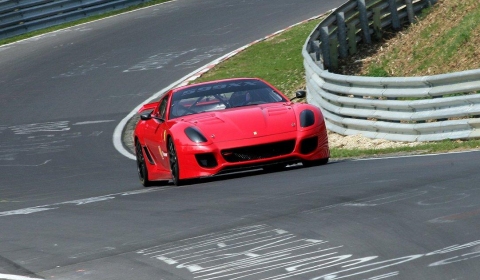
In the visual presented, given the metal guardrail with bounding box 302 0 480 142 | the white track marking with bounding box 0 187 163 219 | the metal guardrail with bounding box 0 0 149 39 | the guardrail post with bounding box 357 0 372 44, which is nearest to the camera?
the white track marking with bounding box 0 187 163 219

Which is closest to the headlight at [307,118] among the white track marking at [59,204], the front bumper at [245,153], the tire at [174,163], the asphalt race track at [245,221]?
the front bumper at [245,153]

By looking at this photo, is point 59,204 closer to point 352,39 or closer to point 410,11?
point 352,39

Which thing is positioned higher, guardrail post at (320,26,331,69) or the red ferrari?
the red ferrari

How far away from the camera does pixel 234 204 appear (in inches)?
351

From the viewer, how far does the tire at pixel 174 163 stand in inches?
462

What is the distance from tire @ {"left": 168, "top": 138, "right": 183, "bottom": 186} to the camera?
1174 centimetres

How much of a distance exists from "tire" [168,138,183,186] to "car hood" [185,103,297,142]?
362 millimetres

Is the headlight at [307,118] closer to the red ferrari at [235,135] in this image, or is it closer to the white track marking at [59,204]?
the red ferrari at [235,135]

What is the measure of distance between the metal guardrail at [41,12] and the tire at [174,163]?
2278 centimetres

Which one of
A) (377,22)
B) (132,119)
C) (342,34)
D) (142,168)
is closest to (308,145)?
(142,168)

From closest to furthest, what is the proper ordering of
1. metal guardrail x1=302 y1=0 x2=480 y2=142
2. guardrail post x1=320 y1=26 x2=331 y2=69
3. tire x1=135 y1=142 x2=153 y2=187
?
tire x1=135 y1=142 x2=153 y2=187
metal guardrail x1=302 y1=0 x2=480 y2=142
guardrail post x1=320 y1=26 x2=331 y2=69

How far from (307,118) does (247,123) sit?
0.68 m

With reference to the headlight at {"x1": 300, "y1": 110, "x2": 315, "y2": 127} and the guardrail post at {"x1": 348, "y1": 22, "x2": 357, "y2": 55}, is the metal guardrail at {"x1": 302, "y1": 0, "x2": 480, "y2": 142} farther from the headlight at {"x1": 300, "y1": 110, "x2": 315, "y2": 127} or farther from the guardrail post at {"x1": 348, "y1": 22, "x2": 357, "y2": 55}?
the headlight at {"x1": 300, "y1": 110, "x2": 315, "y2": 127}

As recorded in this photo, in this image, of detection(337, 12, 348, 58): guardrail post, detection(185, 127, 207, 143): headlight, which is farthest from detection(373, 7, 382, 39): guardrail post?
detection(185, 127, 207, 143): headlight
